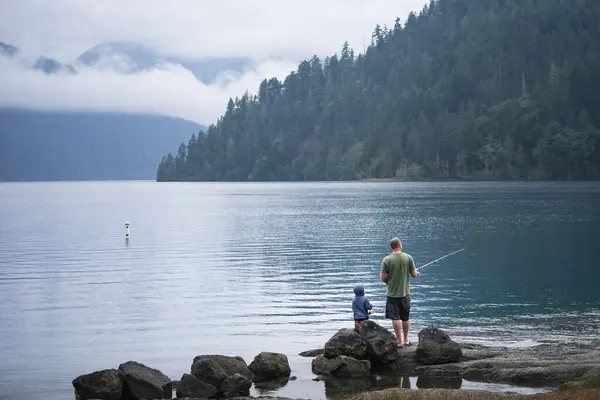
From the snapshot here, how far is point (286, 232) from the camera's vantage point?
8300cm

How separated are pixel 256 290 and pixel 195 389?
20.5m

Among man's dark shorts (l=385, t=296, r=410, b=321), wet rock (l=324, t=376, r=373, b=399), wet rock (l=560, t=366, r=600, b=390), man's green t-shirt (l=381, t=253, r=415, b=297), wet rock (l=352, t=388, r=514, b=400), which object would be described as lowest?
wet rock (l=324, t=376, r=373, b=399)

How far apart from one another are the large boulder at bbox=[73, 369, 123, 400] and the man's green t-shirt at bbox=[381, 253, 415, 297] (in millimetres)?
7720

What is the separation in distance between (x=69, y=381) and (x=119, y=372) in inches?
108

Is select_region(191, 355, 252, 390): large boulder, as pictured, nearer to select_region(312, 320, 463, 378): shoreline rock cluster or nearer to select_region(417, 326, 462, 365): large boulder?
select_region(312, 320, 463, 378): shoreline rock cluster

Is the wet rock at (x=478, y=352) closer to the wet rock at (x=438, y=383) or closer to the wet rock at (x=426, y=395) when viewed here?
the wet rock at (x=438, y=383)

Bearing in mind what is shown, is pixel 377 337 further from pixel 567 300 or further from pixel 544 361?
pixel 567 300

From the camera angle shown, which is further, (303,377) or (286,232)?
(286,232)

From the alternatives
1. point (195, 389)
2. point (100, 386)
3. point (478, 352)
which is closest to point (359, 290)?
point (478, 352)

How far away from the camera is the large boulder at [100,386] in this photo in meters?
20.7

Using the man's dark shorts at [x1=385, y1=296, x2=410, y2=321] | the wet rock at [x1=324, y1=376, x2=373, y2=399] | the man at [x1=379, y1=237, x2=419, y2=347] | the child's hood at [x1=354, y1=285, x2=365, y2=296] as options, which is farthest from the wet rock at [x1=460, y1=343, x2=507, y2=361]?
the child's hood at [x1=354, y1=285, x2=365, y2=296]

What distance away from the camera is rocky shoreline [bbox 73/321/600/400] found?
2072 cm

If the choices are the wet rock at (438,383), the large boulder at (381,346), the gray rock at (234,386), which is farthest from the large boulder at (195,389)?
the wet rock at (438,383)

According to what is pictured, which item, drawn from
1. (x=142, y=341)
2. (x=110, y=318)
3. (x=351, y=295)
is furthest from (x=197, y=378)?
(x=351, y=295)
